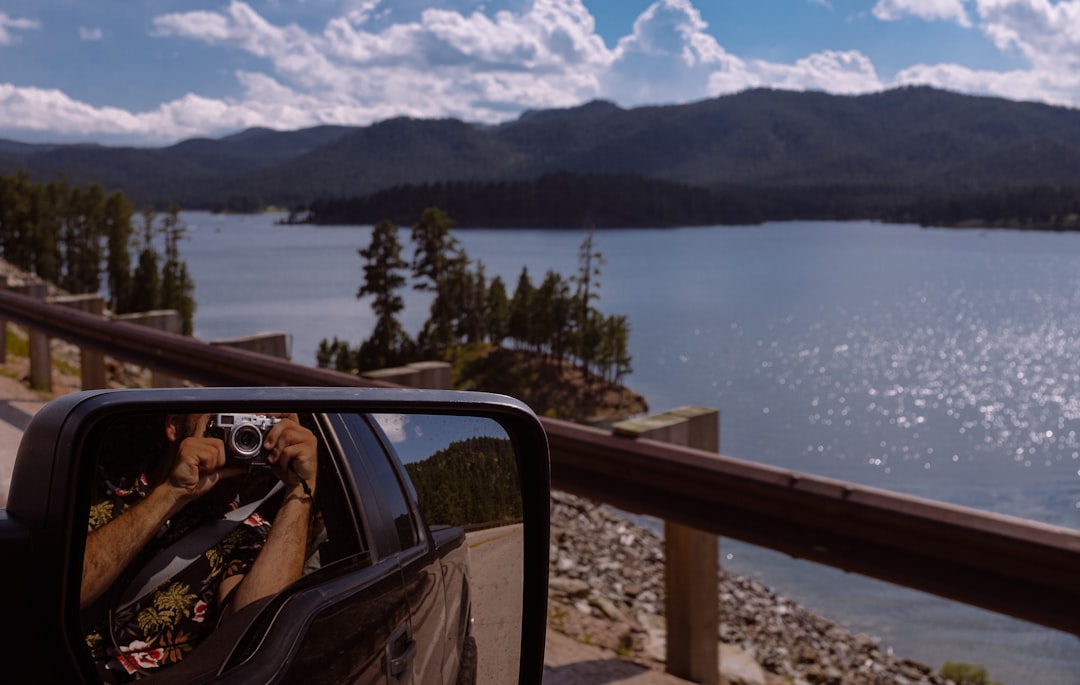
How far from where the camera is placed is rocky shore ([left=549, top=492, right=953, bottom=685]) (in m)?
4.66

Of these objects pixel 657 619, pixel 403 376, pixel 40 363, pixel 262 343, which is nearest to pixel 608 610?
pixel 657 619

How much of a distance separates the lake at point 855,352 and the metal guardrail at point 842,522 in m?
22.6

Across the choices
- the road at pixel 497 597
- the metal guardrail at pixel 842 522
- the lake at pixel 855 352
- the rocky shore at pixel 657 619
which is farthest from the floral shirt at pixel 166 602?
the lake at pixel 855 352

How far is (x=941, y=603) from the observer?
2945 cm

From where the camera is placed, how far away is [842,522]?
3.02 meters

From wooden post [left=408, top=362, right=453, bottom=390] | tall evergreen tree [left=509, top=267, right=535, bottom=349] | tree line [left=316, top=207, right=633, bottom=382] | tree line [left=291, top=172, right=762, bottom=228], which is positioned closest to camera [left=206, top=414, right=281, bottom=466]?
wooden post [left=408, top=362, right=453, bottom=390]

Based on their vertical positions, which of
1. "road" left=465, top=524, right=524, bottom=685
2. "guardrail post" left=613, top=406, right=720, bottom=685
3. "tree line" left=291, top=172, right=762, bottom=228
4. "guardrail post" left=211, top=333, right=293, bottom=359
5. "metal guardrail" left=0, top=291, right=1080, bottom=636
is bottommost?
"guardrail post" left=613, top=406, right=720, bottom=685

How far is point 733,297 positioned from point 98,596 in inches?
4283

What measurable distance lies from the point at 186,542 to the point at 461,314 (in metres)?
78.4

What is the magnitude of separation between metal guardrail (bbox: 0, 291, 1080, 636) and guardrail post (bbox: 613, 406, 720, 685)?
0.17 m

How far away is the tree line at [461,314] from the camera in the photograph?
68688 millimetres

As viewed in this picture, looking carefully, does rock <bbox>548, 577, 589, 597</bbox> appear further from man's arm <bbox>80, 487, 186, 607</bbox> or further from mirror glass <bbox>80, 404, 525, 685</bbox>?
man's arm <bbox>80, 487, 186, 607</bbox>

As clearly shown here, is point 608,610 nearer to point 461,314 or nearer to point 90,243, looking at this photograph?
point 461,314

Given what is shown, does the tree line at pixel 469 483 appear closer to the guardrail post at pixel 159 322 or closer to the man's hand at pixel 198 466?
the man's hand at pixel 198 466
